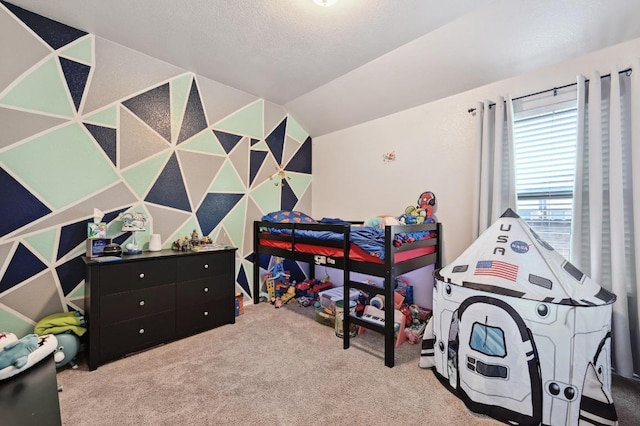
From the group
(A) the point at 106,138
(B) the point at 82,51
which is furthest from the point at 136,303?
(B) the point at 82,51

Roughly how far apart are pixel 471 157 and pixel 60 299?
3784 mm

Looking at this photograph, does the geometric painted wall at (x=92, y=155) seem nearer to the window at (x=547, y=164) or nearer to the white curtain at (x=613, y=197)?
the window at (x=547, y=164)

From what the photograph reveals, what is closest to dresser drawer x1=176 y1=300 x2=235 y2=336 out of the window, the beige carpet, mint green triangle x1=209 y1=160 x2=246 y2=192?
the beige carpet

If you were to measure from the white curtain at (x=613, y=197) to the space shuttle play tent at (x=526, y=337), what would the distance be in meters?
0.48

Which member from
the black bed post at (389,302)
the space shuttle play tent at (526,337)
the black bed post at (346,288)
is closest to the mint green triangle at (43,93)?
the black bed post at (346,288)

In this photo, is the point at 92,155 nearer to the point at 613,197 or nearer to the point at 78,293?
the point at 78,293

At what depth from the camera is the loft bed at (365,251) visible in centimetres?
206

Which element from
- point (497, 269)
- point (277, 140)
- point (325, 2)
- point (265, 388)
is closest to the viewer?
point (497, 269)

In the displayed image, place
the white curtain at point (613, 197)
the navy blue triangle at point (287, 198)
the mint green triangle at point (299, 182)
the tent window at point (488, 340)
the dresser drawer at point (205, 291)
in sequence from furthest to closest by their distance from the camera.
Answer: the mint green triangle at point (299, 182) → the navy blue triangle at point (287, 198) → the dresser drawer at point (205, 291) → the white curtain at point (613, 197) → the tent window at point (488, 340)

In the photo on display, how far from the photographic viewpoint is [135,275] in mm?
2166

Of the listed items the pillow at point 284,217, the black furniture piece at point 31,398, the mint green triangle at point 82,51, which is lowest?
the black furniture piece at point 31,398

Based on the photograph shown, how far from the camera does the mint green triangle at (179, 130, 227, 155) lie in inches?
114

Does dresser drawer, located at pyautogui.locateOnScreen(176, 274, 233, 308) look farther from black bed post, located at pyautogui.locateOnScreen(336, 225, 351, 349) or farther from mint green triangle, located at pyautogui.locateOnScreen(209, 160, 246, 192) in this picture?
black bed post, located at pyautogui.locateOnScreen(336, 225, 351, 349)

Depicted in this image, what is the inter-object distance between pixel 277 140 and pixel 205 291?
7.08ft
